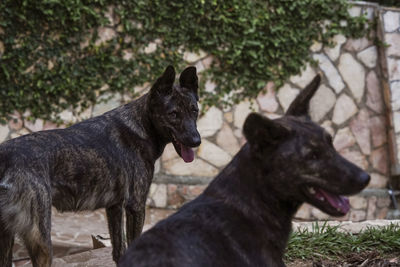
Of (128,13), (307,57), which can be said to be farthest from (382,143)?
(128,13)

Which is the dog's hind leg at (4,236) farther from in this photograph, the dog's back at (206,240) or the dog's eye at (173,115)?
the dog's eye at (173,115)

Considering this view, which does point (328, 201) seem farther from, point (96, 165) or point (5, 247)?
point (5, 247)

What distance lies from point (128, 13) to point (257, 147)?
229 inches

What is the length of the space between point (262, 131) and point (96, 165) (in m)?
1.64

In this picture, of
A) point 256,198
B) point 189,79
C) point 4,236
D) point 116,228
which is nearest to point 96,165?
point 116,228

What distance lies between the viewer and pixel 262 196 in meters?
2.71

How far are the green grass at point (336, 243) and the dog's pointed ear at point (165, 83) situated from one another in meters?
1.62

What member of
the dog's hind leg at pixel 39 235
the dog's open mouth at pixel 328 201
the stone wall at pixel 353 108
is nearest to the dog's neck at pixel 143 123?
the dog's hind leg at pixel 39 235

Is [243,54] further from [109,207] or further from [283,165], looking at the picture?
[283,165]

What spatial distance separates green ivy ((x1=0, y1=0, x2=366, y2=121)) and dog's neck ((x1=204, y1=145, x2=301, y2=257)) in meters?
5.49

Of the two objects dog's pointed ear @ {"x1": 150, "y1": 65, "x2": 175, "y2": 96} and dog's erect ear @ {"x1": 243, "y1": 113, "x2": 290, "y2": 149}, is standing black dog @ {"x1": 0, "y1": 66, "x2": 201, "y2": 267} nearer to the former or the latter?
dog's pointed ear @ {"x1": 150, "y1": 65, "x2": 175, "y2": 96}

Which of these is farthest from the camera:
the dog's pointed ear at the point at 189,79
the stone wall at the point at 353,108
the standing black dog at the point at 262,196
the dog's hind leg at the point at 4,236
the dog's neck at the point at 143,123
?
the stone wall at the point at 353,108

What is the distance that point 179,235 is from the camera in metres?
2.54

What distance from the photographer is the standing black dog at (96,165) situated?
3467 millimetres
